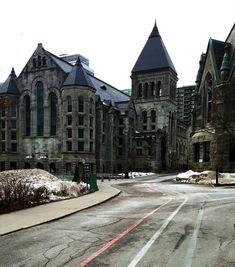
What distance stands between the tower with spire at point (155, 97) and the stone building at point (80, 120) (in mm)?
254

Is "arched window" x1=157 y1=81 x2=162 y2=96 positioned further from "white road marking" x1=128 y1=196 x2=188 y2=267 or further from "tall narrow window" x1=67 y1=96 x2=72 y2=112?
"white road marking" x1=128 y1=196 x2=188 y2=267

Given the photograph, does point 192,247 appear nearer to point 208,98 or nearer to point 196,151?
point 196,151

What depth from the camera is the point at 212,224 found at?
40.9 ft

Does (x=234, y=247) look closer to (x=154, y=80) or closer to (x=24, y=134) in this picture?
(x=24, y=134)

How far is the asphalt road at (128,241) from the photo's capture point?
7973 mm

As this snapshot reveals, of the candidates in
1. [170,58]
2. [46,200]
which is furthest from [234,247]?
[170,58]

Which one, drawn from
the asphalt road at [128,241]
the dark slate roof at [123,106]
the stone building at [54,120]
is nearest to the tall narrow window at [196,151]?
the stone building at [54,120]

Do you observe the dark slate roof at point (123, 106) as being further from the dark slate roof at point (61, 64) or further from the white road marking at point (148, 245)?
the white road marking at point (148, 245)

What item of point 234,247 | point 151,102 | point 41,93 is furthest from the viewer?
point 151,102

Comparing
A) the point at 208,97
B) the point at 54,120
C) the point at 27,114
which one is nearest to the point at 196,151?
the point at 208,97

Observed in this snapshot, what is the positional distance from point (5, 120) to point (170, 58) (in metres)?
48.2

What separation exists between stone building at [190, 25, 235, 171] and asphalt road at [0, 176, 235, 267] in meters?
32.5

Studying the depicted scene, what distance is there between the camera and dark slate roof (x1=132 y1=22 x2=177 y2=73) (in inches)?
4119

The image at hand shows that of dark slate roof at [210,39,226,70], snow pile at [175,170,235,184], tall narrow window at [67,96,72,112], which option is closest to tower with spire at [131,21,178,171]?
tall narrow window at [67,96,72,112]
